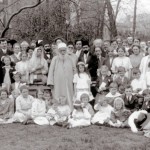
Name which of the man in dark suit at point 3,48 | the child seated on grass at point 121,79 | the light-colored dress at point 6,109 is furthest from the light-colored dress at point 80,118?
the man in dark suit at point 3,48

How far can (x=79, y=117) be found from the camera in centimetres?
887

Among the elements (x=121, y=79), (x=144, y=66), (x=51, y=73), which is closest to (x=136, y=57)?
(x=144, y=66)

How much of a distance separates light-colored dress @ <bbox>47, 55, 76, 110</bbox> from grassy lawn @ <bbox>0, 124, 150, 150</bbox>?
170cm

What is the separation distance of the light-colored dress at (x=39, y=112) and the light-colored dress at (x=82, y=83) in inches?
39.0

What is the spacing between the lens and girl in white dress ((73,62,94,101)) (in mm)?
9922

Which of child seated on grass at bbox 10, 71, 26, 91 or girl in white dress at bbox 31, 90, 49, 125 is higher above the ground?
child seated on grass at bbox 10, 71, 26, 91

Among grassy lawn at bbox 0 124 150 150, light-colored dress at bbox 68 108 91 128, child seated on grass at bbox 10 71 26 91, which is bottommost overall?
grassy lawn at bbox 0 124 150 150

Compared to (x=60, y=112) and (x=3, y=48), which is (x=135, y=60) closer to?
(x=60, y=112)

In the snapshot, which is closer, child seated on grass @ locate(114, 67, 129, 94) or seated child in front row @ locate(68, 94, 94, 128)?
seated child in front row @ locate(68, 94, 94, 128)

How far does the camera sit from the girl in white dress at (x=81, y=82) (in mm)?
9922

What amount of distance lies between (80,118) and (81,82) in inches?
51.2

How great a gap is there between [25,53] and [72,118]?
2.63m

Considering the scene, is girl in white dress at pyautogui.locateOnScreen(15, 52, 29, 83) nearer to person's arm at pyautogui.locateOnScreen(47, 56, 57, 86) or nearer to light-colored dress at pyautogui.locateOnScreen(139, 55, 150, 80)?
person's arm at pyautogui.locateOnScreen(47, 56, 57, 86)

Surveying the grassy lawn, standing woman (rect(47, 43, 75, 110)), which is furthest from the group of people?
the grassy lawn
